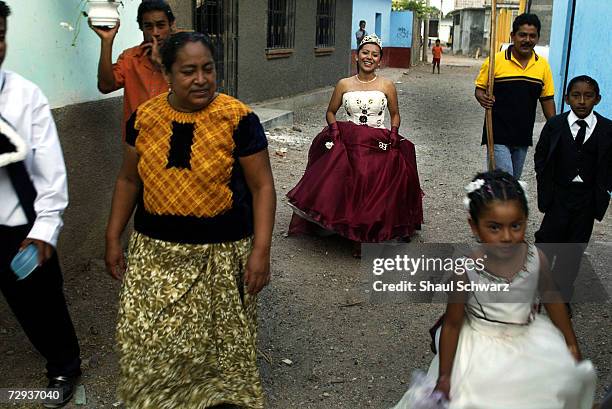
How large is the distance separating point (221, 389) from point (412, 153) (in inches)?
124

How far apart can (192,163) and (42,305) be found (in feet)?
3.43

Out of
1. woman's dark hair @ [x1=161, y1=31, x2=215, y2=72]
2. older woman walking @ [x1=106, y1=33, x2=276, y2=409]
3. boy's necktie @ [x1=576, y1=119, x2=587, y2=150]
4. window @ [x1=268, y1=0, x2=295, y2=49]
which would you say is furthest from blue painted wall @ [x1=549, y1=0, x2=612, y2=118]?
woman's dark hair @ [x1=161, y1=31, x2=215, y2=72]

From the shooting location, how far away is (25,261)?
274 cm

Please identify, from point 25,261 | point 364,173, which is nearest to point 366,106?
point 364,173

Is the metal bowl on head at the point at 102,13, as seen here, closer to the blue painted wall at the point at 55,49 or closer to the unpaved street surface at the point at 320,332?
the blue painted wall at the point at 55,49

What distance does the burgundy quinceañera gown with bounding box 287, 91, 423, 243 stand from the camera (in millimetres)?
5320

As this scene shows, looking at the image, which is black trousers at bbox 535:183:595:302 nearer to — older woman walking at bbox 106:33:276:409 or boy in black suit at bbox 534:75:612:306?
boy in black suit at bbox 534:75:612:306

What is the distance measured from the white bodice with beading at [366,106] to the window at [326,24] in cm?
1036

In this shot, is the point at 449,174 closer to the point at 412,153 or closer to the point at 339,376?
the point at 412,153

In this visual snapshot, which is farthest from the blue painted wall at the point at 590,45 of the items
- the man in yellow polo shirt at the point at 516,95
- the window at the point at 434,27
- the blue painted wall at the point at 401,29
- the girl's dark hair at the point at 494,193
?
the window at the point at 434,27

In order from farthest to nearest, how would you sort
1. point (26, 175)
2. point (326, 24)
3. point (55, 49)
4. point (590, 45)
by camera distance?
point (326, 24), point (590, 45), point (55, 49), point (26, 175)

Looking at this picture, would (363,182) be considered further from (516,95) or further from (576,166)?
(576,166)

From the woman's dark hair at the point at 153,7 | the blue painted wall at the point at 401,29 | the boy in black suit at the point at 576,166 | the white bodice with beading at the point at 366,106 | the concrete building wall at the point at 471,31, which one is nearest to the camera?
the woman's dark hair at the point at 153,7

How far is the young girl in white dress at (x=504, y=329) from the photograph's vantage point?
2449 mm
